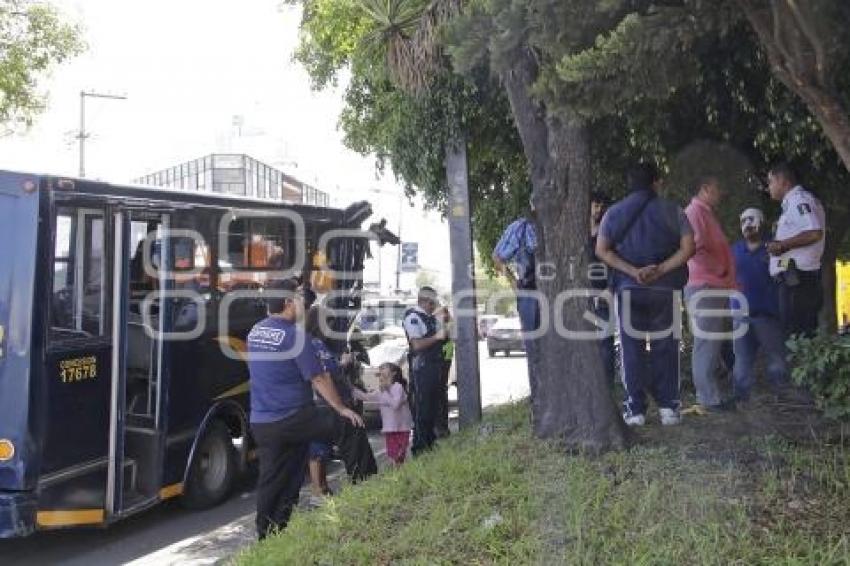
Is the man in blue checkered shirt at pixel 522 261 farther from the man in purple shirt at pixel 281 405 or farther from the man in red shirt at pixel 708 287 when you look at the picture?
the man in purple shirt at pixel 281 405

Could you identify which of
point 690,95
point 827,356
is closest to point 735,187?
point 690,95

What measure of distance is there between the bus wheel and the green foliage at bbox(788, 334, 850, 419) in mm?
5126

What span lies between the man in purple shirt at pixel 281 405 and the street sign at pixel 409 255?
24.9 m

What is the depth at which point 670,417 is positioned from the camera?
607 centimetres

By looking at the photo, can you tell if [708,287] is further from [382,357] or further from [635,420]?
[382,357]

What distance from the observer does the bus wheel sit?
8141 mm

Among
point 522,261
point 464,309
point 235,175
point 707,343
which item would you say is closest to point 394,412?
point 464,309

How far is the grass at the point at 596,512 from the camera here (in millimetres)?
4051

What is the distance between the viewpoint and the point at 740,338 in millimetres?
6730

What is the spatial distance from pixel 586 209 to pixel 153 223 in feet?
11.8

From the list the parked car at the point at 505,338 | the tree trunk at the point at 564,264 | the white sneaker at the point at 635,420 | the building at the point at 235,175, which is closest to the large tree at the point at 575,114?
the tree trunk at the point at 564,264

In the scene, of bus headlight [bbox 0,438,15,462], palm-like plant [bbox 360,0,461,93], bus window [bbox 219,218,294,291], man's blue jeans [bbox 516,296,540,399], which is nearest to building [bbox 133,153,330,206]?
bus window [bbox 219,218,294,291]

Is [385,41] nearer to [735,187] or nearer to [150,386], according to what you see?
[150,386]

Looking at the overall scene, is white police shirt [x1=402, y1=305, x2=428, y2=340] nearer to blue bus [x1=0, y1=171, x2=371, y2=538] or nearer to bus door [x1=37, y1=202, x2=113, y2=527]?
blue bus [x1=0, y1=171, x2=371, y2=538]
